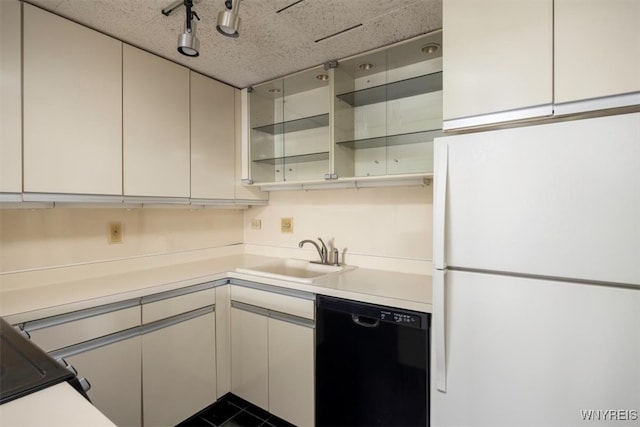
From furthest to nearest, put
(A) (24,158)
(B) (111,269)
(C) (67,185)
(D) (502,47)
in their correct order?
1. (B) (111,269)
2. (C) (67,185)
3. (A) (24,158)
4. (D) (502,47)

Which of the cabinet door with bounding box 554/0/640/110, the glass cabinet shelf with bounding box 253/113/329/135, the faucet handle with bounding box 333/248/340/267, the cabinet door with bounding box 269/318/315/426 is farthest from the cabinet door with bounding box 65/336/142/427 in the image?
the cabinet door with bounding box 554/0/640/110

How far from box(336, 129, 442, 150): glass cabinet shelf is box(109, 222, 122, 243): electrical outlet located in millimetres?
1512

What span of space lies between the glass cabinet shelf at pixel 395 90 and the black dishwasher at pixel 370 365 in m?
1.26

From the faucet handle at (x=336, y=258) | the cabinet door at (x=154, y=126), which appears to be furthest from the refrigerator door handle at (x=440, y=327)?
the cabinet door at (x=154, y=126)

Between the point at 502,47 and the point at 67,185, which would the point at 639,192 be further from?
the point at 67,185

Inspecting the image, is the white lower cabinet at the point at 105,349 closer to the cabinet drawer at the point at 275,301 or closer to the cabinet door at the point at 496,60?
the cabinet drawer at the point at 275,301

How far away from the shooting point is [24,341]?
98cm

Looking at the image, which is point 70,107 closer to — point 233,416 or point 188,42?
point 188,42

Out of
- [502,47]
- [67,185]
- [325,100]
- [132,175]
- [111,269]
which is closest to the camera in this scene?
[502,47]

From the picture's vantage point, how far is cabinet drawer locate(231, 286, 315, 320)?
5.73ft

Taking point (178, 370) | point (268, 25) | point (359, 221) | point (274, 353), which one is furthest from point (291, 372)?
point (268, 25)

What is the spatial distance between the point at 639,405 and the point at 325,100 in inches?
82.4

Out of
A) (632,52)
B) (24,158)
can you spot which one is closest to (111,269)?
(24,158)

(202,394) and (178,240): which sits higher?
(178,240)
